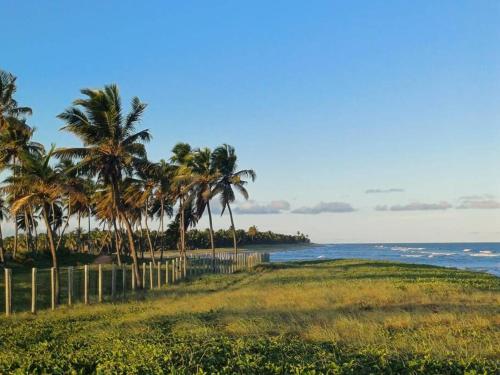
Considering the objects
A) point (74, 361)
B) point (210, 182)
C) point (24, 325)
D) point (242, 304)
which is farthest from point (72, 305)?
point (210, 182)

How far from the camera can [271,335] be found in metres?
10.6

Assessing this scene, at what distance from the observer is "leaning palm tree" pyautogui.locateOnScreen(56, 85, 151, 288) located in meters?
24.5

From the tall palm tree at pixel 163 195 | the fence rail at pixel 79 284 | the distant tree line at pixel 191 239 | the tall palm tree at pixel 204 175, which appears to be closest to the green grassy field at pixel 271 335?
the fence rail at pixel 79 284

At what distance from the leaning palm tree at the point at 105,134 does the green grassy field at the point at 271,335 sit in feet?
25.1

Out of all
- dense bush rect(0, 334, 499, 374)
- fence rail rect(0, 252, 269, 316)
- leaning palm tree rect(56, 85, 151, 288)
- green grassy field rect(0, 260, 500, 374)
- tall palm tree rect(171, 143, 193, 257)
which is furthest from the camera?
tall palm tree rect(171, 143, 193, 257)

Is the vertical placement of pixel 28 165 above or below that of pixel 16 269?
above

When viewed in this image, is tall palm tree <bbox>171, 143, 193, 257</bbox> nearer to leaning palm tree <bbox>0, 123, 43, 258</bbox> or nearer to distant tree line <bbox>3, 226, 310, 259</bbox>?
leaning palm tree <bbox>0, 123, 43, 258</bbox>

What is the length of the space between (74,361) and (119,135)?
1831 centimetres

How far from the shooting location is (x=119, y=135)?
979 inches

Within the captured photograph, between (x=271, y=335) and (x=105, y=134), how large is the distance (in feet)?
54.2

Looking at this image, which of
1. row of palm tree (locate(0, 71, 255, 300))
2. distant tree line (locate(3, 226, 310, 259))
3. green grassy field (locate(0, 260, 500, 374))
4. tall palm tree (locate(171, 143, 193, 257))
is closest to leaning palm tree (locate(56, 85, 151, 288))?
row of palm tree (locate(0, 71, 255, 300))

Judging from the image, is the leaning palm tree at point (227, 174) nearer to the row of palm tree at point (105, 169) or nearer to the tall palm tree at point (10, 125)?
the row of palm tree at point (105, 169)

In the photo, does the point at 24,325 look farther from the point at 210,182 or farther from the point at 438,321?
the point at 210,182

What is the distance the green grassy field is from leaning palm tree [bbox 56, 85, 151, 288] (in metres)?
7.65
